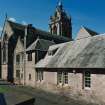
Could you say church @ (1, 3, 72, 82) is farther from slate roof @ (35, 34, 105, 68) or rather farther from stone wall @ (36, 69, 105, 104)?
stone wall @ (36, 69, 105, 104)

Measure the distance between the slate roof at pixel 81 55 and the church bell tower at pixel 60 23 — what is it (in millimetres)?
42180

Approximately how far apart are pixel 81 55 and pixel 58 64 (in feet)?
12.4

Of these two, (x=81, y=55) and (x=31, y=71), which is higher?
(x=81, y=55)

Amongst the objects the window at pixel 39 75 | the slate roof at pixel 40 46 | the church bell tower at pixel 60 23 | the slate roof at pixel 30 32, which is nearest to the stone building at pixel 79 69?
the window at pixel 39 75

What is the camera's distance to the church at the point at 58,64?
19.1 metres

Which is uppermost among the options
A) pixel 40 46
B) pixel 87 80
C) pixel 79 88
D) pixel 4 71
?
pixel 40 46

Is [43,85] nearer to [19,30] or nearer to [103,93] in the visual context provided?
[103,93]

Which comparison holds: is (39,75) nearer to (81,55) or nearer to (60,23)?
(81,55)

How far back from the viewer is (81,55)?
22297mm

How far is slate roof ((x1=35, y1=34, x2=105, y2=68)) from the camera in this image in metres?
19.6

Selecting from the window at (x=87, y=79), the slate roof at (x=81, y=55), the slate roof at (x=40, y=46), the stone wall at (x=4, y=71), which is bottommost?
the stone wall at (x=4, y=71)

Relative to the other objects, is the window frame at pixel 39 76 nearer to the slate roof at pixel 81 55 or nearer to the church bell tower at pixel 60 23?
the slate roof at pixel 81 55

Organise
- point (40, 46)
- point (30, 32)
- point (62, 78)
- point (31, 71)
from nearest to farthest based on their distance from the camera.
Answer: point (62, 78) < point (31, 71) < point (40, 46) < point (30, 32)

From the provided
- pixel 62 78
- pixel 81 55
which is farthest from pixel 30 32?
pixel 81 55
